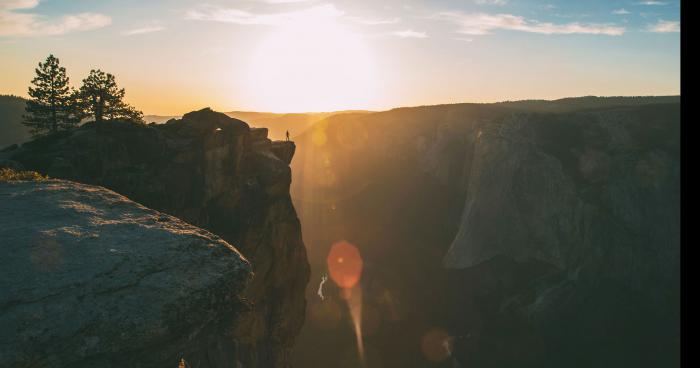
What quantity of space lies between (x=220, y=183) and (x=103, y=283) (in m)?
18.8

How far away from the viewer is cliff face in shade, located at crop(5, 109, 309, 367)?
26.7 metres

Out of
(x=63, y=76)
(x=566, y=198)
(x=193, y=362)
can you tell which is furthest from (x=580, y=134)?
(x=63, y=76)

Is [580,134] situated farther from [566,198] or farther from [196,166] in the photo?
[196,166]

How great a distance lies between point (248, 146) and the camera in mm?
33719

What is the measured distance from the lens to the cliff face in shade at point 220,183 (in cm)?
2673

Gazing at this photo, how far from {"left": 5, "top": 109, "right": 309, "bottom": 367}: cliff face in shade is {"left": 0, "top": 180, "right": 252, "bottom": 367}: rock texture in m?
10.4

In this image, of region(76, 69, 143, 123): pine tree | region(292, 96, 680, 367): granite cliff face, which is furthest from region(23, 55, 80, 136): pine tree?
region(292, 96, 680, 367): granite cliff face

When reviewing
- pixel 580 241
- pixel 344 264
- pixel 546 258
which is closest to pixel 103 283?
pixel 546 258

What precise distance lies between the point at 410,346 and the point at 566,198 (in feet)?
97.8

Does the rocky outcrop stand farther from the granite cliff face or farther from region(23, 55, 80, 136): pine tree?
region(23, 55, 80, 136): pine tree

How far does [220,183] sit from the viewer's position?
101 feet

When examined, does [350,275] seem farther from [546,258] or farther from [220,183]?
[220,183]

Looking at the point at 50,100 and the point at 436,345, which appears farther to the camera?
the point at 436,345

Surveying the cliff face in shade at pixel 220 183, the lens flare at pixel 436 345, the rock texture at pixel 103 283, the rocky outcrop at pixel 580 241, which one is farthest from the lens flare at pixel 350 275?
the rock texture at pixel 103 283
